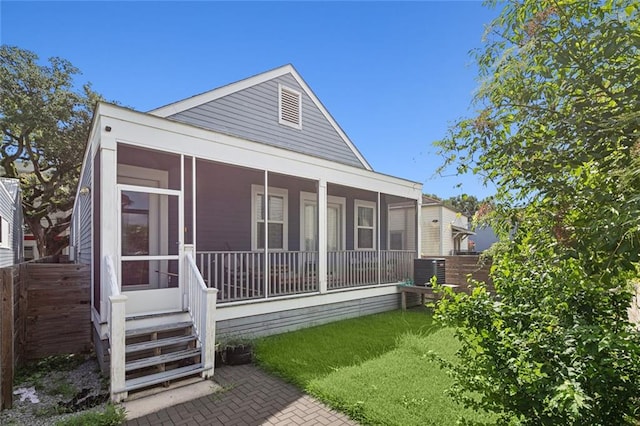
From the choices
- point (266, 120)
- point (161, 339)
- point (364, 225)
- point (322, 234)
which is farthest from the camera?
point (364, 225)

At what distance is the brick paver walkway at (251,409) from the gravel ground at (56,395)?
90 cm

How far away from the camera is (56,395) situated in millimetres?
4195

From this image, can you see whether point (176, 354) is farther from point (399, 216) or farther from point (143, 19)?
point (399, 216)

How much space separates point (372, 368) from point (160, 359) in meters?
2.88

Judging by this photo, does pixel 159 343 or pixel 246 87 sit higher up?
pixel 246 87

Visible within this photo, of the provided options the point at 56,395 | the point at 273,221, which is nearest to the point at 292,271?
the point at 273,221

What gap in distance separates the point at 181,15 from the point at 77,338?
709cm

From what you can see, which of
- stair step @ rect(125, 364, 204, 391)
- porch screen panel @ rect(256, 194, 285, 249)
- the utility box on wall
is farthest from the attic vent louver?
stair step @ rect(125, 364, 204, 391)

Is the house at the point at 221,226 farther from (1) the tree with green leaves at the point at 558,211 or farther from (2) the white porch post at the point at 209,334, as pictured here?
(1) the tree with green leaves at the point at 558,211

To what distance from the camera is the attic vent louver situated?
9.29m

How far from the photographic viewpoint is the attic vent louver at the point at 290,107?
9.29m

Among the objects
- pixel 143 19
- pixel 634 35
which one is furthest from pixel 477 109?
pixel 143 19

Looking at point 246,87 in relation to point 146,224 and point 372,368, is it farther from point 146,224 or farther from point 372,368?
point 372,368

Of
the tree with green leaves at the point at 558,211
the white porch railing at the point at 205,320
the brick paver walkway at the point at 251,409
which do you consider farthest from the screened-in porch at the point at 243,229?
the tree with green leaves at the point at 558,211
